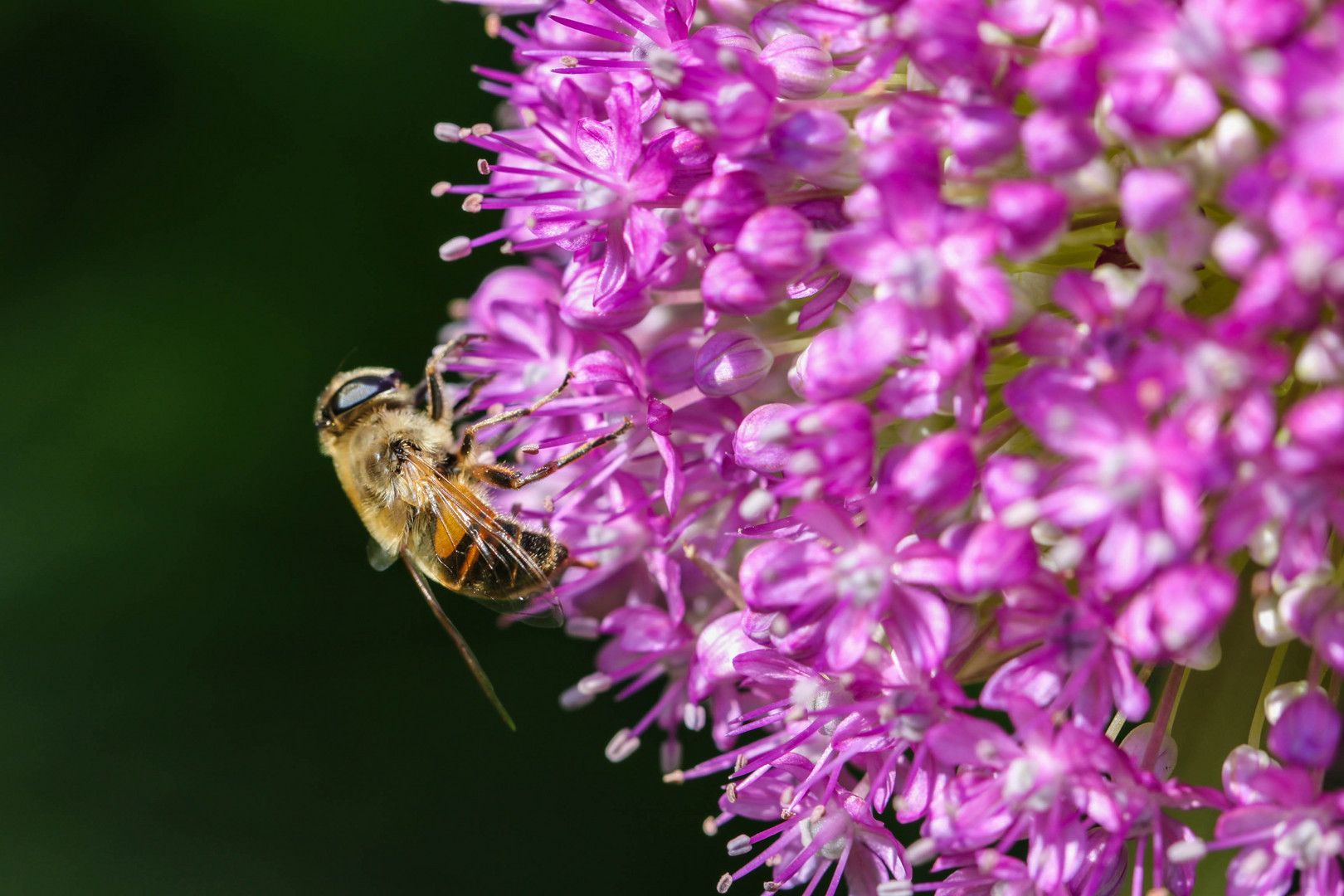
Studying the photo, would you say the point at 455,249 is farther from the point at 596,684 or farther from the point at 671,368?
the point at 596,684

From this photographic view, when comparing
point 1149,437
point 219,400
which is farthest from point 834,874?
point 219,400

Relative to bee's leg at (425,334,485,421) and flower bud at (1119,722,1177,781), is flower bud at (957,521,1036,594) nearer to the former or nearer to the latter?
flower bud at (1119,722,1177,781)

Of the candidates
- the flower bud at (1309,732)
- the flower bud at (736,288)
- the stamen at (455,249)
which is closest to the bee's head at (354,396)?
the stamen at (455,249)

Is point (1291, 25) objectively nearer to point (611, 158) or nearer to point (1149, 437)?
point (1149, 437)

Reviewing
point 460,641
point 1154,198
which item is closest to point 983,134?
point 1154,198

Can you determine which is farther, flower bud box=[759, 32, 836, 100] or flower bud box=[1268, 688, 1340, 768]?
flower bud box=[759, 32, 836, 100]

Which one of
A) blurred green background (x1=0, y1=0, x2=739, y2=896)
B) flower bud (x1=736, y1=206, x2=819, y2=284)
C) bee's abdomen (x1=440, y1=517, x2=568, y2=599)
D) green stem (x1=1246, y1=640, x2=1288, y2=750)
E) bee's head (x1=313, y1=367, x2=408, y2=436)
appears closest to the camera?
flower bud (x1=736, y1=206, x2=819, y2=284)

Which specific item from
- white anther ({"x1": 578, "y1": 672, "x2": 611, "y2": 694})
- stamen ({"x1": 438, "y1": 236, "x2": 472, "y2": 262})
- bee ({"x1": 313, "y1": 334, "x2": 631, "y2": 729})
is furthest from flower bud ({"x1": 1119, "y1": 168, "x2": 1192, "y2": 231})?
white anther ({"x1": 578, "y1": 672, "x2": 611, "y2": 694})
